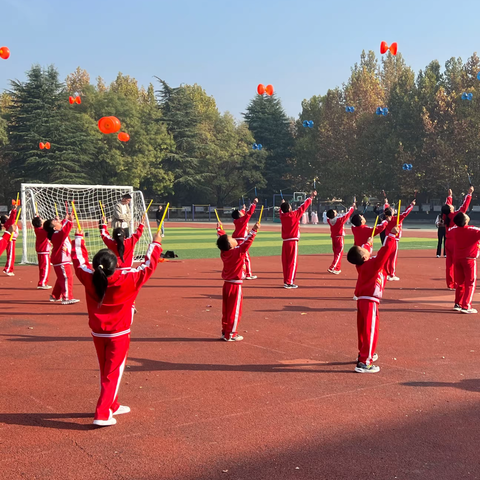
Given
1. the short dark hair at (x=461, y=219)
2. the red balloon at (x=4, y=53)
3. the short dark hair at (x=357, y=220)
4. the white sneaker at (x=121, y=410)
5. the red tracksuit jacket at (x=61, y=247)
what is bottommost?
the white sneaker at (x=121, y=410)

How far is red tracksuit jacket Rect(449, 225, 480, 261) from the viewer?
10.5 meters

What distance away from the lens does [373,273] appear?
7.07 metres

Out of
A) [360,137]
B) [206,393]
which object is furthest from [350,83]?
[206,393]

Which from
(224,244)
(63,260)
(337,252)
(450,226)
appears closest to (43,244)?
(63,260)

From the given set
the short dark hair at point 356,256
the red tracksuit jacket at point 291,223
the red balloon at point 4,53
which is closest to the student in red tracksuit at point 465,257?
the red tracksuit jacket at point 291,223

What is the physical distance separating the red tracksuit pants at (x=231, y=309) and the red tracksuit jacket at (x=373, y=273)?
2145 mm

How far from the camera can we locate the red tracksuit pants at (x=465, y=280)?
34.9 ft

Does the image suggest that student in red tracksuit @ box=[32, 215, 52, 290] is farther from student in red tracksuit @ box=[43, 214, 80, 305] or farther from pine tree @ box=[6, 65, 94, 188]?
pine tree @ box=[6, 65, 94, 188]

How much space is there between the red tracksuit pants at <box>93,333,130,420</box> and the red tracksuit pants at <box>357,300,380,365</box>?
302cm

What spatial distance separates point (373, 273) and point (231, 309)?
2485 millimetres

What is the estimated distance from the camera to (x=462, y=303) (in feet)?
35.9

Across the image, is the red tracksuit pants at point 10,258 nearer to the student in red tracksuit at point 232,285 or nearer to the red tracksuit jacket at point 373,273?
the student in red tracksuit at point 232,285

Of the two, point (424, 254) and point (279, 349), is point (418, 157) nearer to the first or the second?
point (424, 254)

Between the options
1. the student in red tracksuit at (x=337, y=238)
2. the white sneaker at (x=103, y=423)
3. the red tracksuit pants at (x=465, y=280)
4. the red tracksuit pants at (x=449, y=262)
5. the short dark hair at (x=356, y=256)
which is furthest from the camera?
the student in red tracksuit at (x=337, y=238)
